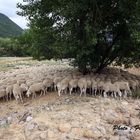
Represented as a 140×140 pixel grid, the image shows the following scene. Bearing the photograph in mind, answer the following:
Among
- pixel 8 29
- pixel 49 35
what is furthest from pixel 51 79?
pixel 8 29

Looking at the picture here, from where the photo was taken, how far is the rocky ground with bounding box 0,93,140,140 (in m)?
13.2

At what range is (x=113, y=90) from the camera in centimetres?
1645

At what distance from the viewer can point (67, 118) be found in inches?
557

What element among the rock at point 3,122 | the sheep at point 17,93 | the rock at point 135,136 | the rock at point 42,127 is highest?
the sheep at point 17,93

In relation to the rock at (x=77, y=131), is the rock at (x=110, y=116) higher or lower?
higher

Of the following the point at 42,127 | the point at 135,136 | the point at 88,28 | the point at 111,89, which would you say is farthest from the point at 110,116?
the point at 88,28

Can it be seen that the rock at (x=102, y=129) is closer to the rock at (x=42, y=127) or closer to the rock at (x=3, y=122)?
the rock at (x=42, y=127)

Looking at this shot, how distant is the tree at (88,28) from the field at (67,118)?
195cm

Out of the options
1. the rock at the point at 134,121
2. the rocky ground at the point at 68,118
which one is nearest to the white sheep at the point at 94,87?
the rocky ground at the point at 68,118

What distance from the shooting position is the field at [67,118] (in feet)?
43.4

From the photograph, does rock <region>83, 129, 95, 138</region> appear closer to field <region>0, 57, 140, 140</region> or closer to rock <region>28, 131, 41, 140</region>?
field <region>0, 57, 140, 140</region>

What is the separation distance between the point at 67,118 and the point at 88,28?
12.4 feet

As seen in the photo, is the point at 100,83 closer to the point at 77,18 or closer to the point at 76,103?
the point at 76,103

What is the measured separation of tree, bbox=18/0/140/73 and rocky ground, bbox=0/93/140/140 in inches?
78.6
